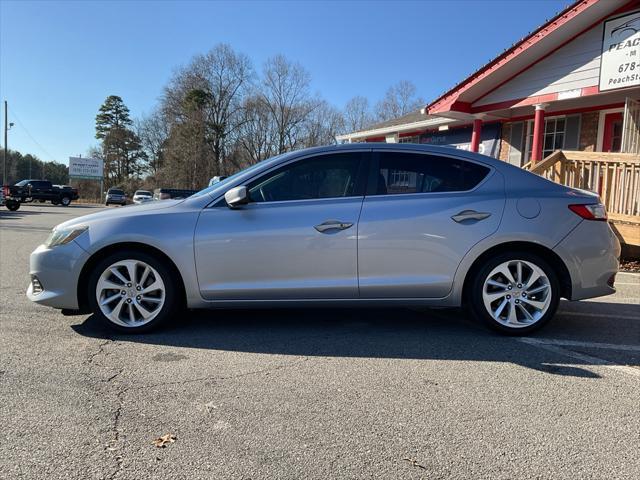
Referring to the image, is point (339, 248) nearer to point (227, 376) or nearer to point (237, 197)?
point (237, 197)

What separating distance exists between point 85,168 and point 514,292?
5698 centimetres

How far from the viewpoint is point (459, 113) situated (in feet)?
40.9

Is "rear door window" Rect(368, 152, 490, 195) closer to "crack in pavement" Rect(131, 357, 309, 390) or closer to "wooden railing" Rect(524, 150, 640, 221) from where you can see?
"crack in pavement" Rect(131, 357, 309, 390)

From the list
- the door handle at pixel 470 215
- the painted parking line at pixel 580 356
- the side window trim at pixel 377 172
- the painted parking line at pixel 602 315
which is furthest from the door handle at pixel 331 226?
the painted parking line at pixel 602 315

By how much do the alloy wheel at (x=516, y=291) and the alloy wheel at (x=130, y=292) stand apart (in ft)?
9.26

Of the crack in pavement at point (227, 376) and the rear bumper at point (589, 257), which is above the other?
the rear bumper at point (589, 257)

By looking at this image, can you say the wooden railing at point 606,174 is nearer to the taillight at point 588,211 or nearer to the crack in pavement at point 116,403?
the taillight at point 588,211

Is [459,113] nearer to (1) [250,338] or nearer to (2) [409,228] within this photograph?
(2) [409,228]

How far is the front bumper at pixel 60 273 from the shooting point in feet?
13.3

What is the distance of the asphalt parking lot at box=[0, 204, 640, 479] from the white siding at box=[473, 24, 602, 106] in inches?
289

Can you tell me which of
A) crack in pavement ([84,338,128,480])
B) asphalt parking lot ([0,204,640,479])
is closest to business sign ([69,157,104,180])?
asphalt parking lot ([0,204,640,479])

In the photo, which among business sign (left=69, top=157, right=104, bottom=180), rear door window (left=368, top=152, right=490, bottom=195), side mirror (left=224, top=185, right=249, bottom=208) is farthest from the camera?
business sign (left=69, top=157, right=104, bottom=180)

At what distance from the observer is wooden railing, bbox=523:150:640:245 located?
25.1 ft

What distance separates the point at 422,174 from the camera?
4.27m
